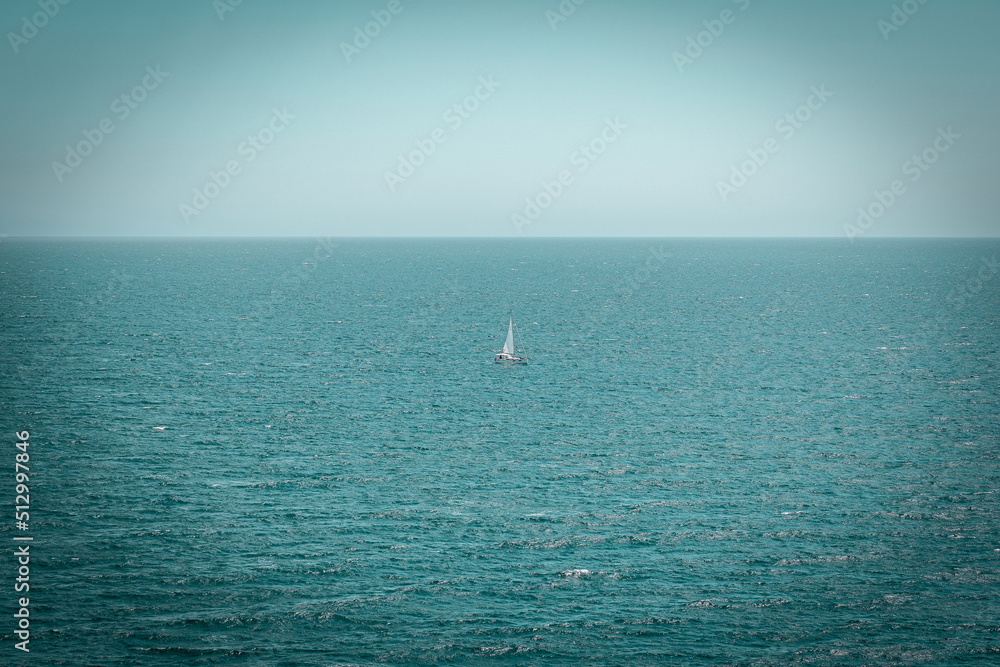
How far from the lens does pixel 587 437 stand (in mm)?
89812

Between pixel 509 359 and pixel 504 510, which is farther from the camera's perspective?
pixel 509 359

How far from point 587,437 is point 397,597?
3903 centimetres

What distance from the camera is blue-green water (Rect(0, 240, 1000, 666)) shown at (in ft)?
167

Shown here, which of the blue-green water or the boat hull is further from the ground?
the boat hull

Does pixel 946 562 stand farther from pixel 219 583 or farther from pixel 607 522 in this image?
pixel 219 583

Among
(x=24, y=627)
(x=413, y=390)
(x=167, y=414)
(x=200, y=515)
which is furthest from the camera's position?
(x=413, y=390)

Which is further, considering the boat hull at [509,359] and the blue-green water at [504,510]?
the boat hull at [509,359]

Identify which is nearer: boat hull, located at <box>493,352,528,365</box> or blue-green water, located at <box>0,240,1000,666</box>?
blue-green water, located at <box>0,240,1000,666</box>

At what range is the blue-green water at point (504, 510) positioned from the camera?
50.8m

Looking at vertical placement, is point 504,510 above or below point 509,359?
below

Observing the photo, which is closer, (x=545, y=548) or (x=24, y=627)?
(x=24, y=627)

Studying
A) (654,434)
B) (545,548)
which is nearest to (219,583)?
(545,548)

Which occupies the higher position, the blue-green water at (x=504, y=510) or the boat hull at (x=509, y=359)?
the boat hull at (x=509, y=359)

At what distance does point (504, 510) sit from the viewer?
6925 centimetres
